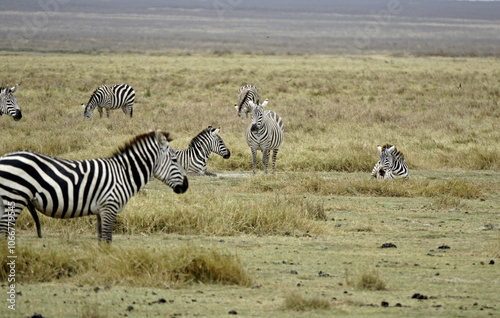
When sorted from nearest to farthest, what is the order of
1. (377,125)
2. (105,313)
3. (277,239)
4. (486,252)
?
(105,313)
(486,252)
(277,239)
(377,125)

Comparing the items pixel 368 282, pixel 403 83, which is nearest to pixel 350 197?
pixel 368 282

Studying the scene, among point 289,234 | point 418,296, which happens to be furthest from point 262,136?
point 418,296

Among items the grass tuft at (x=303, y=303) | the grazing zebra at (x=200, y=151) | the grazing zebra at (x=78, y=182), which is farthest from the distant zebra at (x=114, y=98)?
the grass tuft at (x=303, y=303)

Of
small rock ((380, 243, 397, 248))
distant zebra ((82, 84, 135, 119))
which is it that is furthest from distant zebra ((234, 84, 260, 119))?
small rock ((380, 243, 397, 248))

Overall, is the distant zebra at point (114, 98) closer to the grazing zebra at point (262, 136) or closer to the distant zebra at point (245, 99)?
the distant zebra at point (245, 99)

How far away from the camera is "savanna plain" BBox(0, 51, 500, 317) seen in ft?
22.1

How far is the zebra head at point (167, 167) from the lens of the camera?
28.5 ft

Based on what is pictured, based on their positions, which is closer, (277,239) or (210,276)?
(210,276)

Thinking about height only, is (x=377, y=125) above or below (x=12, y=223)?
above

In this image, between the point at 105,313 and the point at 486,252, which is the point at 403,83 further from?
the point at 105,313

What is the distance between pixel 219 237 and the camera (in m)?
9.83

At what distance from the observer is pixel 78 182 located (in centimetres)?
805

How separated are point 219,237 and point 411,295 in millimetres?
3305

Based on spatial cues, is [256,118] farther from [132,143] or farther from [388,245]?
[132,143]
